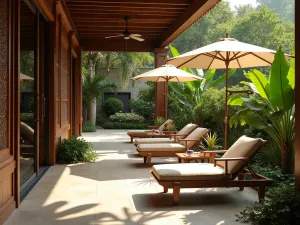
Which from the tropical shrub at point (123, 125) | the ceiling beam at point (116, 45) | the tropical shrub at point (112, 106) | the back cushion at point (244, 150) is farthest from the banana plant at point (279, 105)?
the tropical shrub at point (112, 106)

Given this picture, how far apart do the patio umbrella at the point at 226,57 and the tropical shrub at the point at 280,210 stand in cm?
298

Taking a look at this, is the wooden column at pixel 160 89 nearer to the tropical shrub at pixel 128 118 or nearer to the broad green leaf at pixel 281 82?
the tropical shrub at pixel 128 118

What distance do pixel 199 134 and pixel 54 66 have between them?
3.43m

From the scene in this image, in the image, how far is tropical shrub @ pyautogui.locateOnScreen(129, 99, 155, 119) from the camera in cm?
2298

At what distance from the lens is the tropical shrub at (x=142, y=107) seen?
905 inches

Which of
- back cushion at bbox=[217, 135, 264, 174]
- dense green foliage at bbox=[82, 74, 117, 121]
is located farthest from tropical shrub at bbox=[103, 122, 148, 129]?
back cushion at bbox=[217, 135, 264, 174]

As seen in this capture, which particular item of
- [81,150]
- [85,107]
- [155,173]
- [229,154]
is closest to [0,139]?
[155,173]

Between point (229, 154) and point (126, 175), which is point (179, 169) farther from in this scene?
point (126, 175)

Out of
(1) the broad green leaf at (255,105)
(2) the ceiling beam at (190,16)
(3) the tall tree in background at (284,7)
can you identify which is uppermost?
(3) the tall tree in background at (284,7)

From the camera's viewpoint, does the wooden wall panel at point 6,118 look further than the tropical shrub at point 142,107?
No

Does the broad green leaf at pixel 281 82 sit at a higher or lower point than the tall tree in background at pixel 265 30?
lower

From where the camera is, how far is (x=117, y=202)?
5.23 metres

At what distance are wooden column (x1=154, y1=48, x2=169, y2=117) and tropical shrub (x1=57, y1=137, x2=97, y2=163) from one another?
19.2 ft

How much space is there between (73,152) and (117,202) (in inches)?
148
